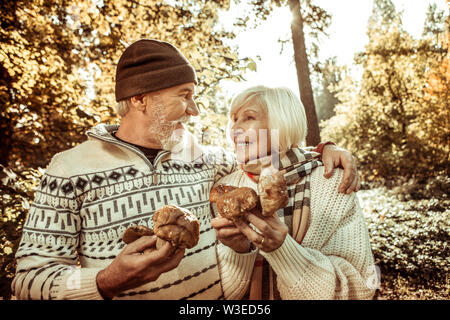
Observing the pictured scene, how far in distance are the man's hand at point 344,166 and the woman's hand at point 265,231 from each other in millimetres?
634

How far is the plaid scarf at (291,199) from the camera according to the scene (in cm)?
176

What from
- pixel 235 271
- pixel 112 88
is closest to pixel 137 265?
pixel 235 271

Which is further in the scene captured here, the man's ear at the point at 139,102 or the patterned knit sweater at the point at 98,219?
the man's ear at the point at 139,102

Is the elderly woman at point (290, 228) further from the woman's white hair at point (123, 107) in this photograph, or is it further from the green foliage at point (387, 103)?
the green foliage at point (387, 103)

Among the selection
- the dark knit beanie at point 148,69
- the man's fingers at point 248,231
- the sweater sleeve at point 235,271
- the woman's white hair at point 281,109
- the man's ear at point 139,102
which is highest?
the dark knit beanie at point 148,69

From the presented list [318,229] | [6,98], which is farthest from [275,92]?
[6,98]

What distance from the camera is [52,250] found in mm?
1507

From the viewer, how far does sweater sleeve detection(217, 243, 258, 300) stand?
167 cm

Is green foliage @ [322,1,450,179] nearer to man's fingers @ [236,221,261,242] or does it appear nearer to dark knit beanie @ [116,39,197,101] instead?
dark knit beanie @ [116,39,197,101]

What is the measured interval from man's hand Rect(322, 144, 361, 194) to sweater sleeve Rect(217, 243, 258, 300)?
0.73m

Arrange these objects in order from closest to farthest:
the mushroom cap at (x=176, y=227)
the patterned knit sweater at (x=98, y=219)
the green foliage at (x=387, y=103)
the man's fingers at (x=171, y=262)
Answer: the mushroom cap at (x=176, y=227) < the man's fingers at (x=171, y=262) < the patterned knit sweater at (x=98, y=219) < the green foliage at (x=387, y=103)

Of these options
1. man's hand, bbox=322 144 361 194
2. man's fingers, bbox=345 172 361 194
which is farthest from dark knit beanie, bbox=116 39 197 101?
man's fingers, bbox=345 172 361 194

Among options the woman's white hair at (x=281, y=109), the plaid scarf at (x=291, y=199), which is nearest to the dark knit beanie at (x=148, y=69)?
the woman's white hair at (x=281, y=109)

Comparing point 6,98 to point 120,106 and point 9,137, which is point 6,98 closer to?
point 9,137
